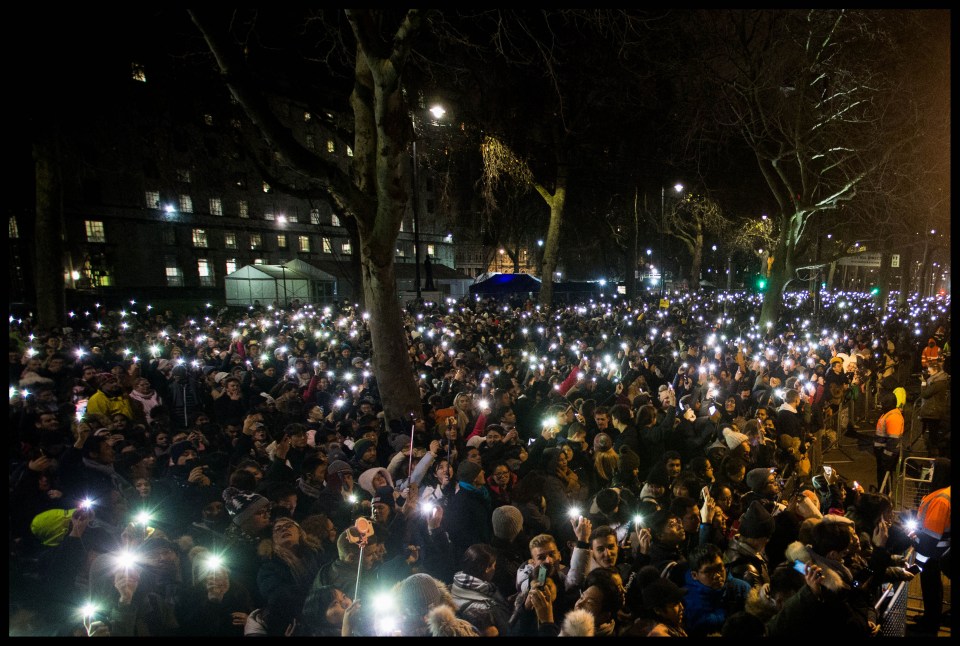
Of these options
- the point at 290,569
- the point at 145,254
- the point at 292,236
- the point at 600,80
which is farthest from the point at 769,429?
the point at 292,236

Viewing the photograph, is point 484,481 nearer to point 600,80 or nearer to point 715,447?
point 715,447

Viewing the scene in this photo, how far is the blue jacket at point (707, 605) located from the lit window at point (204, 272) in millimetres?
51736

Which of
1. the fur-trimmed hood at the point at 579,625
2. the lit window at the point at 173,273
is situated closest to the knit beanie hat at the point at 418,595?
the fur-trimmed hood at the point at 579,625

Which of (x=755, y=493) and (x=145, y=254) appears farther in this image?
(x=145, y=254)

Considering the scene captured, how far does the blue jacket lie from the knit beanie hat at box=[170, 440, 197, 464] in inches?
182

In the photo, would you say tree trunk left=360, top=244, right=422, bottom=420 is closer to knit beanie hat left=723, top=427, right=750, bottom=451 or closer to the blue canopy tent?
knit beanie hat left=723, top=427, right=750, bottom=451

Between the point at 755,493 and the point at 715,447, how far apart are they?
825 mm

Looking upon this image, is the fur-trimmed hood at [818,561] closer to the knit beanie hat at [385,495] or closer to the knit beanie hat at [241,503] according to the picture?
the knit beanie hat at [385,495]

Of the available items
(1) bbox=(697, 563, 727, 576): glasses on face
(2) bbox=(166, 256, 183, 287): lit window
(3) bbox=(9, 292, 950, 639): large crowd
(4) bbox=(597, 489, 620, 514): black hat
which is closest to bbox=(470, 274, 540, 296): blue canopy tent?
(3) bbox=(9, 292, 950, 639): large crowd

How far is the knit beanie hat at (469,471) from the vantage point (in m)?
4.78

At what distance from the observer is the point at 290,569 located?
3471mm

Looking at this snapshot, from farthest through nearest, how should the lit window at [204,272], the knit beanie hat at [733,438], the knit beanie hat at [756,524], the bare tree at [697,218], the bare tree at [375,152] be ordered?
1. the lit window at [204,272]
2. the bare tree at [697,218]
3. the bare tree at [375,152]
4. the knit beanie hat at [733,438]
5. the knit beanie hat at [756,524]

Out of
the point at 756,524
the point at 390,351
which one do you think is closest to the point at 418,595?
the point at 756,524

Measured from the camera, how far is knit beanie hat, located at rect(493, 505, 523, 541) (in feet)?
12.9
